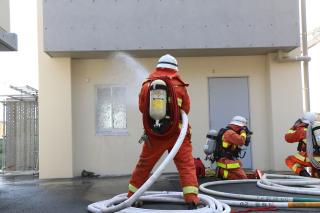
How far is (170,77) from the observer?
5.26 metres

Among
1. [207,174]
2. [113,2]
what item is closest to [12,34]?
[113,2]

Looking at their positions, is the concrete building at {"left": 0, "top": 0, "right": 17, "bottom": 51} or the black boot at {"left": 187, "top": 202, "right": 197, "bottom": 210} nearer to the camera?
the black boot at {"left": 187, "top": 202, "right": 197, "bottom": 210}

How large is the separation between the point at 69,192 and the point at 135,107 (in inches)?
135

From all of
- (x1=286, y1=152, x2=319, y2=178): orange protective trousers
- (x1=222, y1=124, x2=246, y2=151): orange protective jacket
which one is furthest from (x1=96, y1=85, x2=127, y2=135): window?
(x1=286, y1=152, x2=319, y2=178): orange protective trousers

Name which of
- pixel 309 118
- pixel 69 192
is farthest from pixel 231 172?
pixel 69 192

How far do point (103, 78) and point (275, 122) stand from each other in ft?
13.4

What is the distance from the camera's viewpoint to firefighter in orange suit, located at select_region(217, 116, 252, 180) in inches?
313

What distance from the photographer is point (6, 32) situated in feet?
24.7

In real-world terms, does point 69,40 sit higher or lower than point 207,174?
higher

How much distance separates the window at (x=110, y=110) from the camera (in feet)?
33.8

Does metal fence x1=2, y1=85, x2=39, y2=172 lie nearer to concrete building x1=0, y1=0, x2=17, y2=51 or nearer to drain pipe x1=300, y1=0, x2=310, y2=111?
A: concrete building x1=0, y1=0, x2=17, y2=51

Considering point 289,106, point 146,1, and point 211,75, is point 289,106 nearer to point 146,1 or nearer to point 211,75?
point 211,75

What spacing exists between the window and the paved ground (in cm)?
132

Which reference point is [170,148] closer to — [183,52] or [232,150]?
[232,150]
